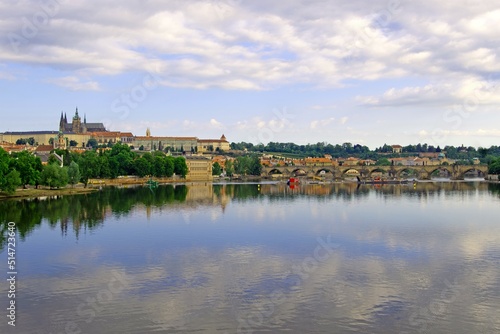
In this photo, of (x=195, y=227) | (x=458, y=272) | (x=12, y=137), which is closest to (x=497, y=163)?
(x=195, y=227)

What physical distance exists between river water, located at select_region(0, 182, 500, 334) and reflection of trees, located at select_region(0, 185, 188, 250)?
11.9 inches

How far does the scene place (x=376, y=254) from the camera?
85.5 ft

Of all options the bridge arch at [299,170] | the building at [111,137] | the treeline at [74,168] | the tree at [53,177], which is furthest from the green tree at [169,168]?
the building at [111,137]

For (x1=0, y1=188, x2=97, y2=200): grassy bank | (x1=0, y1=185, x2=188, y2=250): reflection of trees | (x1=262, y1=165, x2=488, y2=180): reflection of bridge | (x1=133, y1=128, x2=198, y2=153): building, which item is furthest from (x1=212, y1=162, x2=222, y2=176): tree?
(x1=0, y1=185, x2=188, y2=250): reflection of trees

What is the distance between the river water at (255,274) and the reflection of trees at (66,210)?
0.30 meters

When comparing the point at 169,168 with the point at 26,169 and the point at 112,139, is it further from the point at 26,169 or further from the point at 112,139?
the point at 112,139

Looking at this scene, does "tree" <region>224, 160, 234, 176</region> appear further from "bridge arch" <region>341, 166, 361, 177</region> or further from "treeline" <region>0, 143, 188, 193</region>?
"bridge arch" <region>341, 166, 361, 177</region>

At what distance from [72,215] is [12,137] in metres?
164

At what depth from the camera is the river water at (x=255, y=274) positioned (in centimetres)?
1659

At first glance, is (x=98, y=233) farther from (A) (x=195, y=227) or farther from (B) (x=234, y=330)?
(B) (x=234, y=330)

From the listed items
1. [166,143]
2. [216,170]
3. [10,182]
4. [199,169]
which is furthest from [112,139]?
[10,182]

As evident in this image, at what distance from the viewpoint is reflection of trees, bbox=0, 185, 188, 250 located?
1436 inches

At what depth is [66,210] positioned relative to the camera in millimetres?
45594

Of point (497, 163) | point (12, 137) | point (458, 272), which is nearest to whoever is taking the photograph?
point (458, 272)
